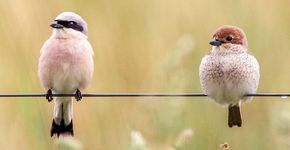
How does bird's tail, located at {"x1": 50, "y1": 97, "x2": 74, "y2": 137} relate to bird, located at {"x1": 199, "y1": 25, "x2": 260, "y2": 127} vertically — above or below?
below

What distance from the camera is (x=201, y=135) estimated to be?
343 cm

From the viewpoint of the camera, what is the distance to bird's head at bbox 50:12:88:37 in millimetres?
3359

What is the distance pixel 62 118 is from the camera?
11.5 ft

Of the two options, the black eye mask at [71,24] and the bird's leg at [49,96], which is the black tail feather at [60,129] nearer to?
the bird's leg at [49,96]

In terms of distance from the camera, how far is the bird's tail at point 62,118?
11.2ft

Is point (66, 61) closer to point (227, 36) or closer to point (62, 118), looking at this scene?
point (62, 118)

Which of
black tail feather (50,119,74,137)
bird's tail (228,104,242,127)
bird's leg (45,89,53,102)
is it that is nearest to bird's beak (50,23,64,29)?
bird's leg (45,89,53,102)

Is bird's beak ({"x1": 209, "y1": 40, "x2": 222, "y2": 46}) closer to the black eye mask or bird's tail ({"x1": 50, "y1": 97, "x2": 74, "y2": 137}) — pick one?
the black eye mask

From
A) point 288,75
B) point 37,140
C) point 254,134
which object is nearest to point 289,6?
point 288,75

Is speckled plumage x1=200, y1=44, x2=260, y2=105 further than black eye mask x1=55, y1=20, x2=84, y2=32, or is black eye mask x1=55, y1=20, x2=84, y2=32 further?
black eye mask x1=55, y1=20, x2=84, y2=32

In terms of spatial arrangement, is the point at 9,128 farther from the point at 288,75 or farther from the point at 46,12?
the point at 288,75

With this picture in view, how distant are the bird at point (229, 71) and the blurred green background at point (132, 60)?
1.41 ft

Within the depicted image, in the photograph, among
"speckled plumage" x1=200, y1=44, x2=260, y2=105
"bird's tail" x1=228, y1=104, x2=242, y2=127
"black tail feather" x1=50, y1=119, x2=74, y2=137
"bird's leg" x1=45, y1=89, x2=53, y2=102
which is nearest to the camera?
"speckled plumage" x1=200, y1=44, x2=260, y2=105

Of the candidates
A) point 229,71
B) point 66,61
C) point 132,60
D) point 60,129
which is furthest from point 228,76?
point 132,60
